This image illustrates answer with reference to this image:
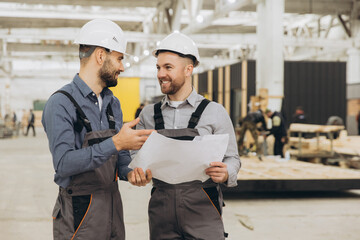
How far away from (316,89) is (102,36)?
1488 centimetres

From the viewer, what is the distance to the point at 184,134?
2357 mm

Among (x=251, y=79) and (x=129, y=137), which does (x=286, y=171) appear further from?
(x=251, y=79)

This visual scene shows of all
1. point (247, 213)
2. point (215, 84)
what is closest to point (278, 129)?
point (247, 213)

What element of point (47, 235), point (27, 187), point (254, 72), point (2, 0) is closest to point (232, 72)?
point (254, 72)

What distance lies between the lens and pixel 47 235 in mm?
5297

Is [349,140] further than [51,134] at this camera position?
Yes

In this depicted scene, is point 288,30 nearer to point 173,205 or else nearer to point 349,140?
point 349,140

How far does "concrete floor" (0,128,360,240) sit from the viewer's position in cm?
539

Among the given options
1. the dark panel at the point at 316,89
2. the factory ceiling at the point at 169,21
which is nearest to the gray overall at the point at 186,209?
the factory ceiling at the point at 169,21

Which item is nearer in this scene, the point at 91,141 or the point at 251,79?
the point at 91,141

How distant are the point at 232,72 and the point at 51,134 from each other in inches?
597

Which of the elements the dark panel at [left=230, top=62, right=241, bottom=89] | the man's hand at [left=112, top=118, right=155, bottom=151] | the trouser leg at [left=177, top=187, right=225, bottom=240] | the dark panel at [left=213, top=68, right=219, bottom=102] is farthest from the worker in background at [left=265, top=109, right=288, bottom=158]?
the man's hand at [left=112, top=118, right=155, bottom=151]

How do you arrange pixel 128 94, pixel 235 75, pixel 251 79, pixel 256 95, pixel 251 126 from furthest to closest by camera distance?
pixel 128 94 → pixel 235 75 → pixel 251 79 → pixel 256 95 → pixel 251 126

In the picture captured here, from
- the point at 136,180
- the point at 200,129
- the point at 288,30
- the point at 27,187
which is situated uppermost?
the point at 288,30
